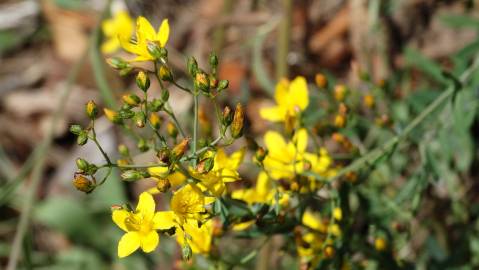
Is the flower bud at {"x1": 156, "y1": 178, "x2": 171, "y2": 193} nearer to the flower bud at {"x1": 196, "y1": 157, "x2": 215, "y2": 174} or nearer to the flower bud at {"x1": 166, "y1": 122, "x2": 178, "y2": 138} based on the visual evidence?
the flower bud at {"x1": 196, "y1": 157, "x2": 215, "y2": 174}

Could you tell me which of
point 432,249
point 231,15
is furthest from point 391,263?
point 231,15

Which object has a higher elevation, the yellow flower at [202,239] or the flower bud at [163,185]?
the flower bud at [163,185]

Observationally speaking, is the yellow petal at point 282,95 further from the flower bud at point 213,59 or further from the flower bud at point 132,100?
the flower bud at point 132,100

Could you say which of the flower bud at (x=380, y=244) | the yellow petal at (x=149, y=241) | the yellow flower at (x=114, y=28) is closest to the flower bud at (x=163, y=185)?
the yellow petal at (x=149, y=241)

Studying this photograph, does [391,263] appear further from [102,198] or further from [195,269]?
[102,198]

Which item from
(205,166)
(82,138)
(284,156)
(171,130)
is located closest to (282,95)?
(284,156)
